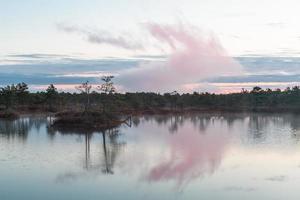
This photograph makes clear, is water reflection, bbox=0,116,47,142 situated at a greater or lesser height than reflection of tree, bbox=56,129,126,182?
greater

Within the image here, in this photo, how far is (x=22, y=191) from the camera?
46.3 ft

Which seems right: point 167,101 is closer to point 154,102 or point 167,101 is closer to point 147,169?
point 154,102

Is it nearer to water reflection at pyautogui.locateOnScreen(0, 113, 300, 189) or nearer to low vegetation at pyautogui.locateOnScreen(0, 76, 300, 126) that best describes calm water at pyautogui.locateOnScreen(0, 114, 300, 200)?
water reflection at pyautogui.locateOnScreen(0, 113, 300, 189)

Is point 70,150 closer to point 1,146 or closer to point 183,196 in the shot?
point 1,146

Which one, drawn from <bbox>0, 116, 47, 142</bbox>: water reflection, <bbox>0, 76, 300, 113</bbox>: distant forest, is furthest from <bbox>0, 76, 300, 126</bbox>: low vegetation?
<bbox>0, 116, 47, 142</bbox>: water reflection

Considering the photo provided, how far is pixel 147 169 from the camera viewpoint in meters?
18.0

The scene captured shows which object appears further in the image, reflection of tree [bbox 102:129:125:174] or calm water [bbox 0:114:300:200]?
reflection of tree [bbox 102:129:125:174]

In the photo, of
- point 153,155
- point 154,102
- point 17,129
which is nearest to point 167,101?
point 154,102

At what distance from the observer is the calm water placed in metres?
14.0

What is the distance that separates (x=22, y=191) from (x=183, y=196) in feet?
16.0

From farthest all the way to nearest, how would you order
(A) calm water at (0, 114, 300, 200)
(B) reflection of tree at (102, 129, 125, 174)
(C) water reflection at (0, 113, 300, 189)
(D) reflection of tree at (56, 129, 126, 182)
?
(B) reflection of tree at (102, 129, 125, 174) < (C) water reflection at (0, 113, 300, 189) < (D) reflection of tree at (56, 129, 126, 182) < (A) calm water at (0, 114, 300, 200)

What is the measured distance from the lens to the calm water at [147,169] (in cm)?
1398

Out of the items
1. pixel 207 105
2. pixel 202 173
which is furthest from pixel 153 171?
pixel 207 105

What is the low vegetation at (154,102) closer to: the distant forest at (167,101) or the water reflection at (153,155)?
the distant forest at (167,101)
